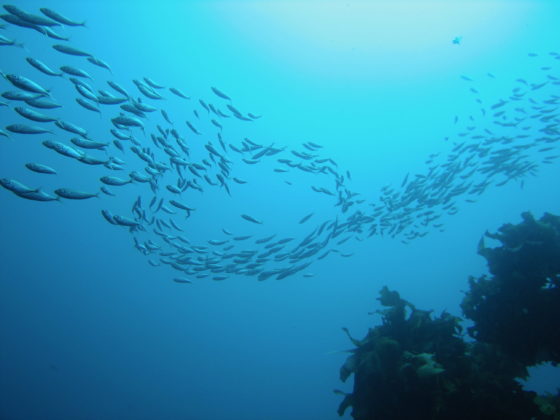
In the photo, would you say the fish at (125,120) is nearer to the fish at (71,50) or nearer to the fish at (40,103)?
the fish at (40,103)

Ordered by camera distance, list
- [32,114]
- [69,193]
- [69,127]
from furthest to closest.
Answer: [69,127]
[32,114]
[69,193]

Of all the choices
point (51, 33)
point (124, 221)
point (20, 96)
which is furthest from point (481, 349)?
point (51, 33)

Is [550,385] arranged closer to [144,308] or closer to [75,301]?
[144,308]

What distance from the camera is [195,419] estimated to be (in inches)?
1868

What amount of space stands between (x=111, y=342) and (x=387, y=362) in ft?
219

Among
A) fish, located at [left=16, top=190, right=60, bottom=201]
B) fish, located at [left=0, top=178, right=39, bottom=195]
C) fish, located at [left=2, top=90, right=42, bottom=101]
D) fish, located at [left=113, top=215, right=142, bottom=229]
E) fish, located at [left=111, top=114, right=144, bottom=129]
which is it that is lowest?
fish, located at [left=16, top=190, right=60, bottom=201]

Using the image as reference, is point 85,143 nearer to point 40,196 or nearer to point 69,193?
point 69,193

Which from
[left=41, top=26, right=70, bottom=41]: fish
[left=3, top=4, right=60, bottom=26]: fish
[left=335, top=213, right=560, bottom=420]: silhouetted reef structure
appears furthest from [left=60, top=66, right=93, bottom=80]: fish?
[left=335, top=213, right=560, bottom=420]: silhouetted reef structure

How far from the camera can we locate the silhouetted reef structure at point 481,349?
15.7 ft

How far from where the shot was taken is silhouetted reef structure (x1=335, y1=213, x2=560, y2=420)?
4.79 metres

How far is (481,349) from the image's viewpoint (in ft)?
18.5

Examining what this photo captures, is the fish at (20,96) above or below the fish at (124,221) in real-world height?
above

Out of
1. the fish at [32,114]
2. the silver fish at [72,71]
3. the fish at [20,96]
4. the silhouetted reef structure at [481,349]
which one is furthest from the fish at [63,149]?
the silhouetted reef structure at [481,349]

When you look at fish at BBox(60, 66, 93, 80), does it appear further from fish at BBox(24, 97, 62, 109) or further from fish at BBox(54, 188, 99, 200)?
fish at BBox(54, 188, 99, 200)
